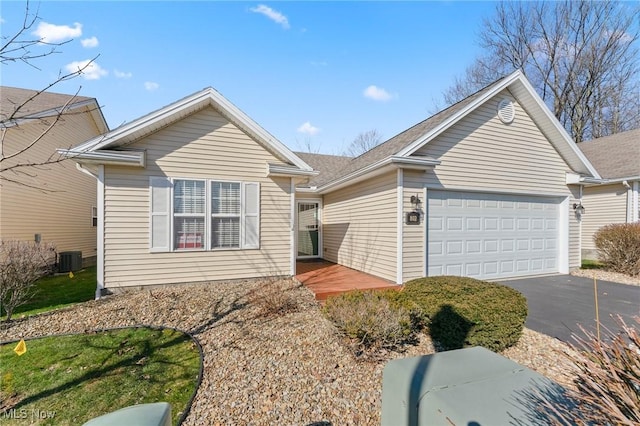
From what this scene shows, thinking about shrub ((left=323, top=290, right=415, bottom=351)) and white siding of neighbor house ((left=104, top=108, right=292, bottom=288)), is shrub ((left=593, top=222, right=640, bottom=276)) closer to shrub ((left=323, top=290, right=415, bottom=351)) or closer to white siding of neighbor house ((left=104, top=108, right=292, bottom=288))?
shrub ((left=323, top=290, right=415, bottom=351))

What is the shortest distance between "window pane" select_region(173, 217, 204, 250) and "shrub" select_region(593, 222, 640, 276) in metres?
Result: 13.1

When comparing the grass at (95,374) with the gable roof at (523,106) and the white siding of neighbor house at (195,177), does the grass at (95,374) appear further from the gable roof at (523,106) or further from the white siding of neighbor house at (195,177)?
the gable roof at (523,106)

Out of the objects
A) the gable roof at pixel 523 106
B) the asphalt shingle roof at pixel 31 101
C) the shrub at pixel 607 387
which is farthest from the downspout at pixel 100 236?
the shrub at pixel 607 387

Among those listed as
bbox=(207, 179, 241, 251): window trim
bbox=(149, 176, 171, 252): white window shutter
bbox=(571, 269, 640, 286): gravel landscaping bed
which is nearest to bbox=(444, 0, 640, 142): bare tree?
bbox=(571, 269, 640, 286): gravel landscaping bed

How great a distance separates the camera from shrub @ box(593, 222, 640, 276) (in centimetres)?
927

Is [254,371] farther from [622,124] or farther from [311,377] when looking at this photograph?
[622,124]

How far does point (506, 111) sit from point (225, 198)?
8599 millimetres

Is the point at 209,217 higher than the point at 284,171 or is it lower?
lower

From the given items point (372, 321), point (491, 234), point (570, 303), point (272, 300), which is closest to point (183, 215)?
point (272, 300)

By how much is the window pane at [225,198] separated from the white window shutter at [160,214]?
3.40 feet

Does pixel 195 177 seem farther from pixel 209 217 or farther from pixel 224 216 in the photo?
pixel 224 216

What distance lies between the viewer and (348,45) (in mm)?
10586

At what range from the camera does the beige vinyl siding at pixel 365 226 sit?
7.78 meters

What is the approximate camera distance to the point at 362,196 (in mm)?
9266
